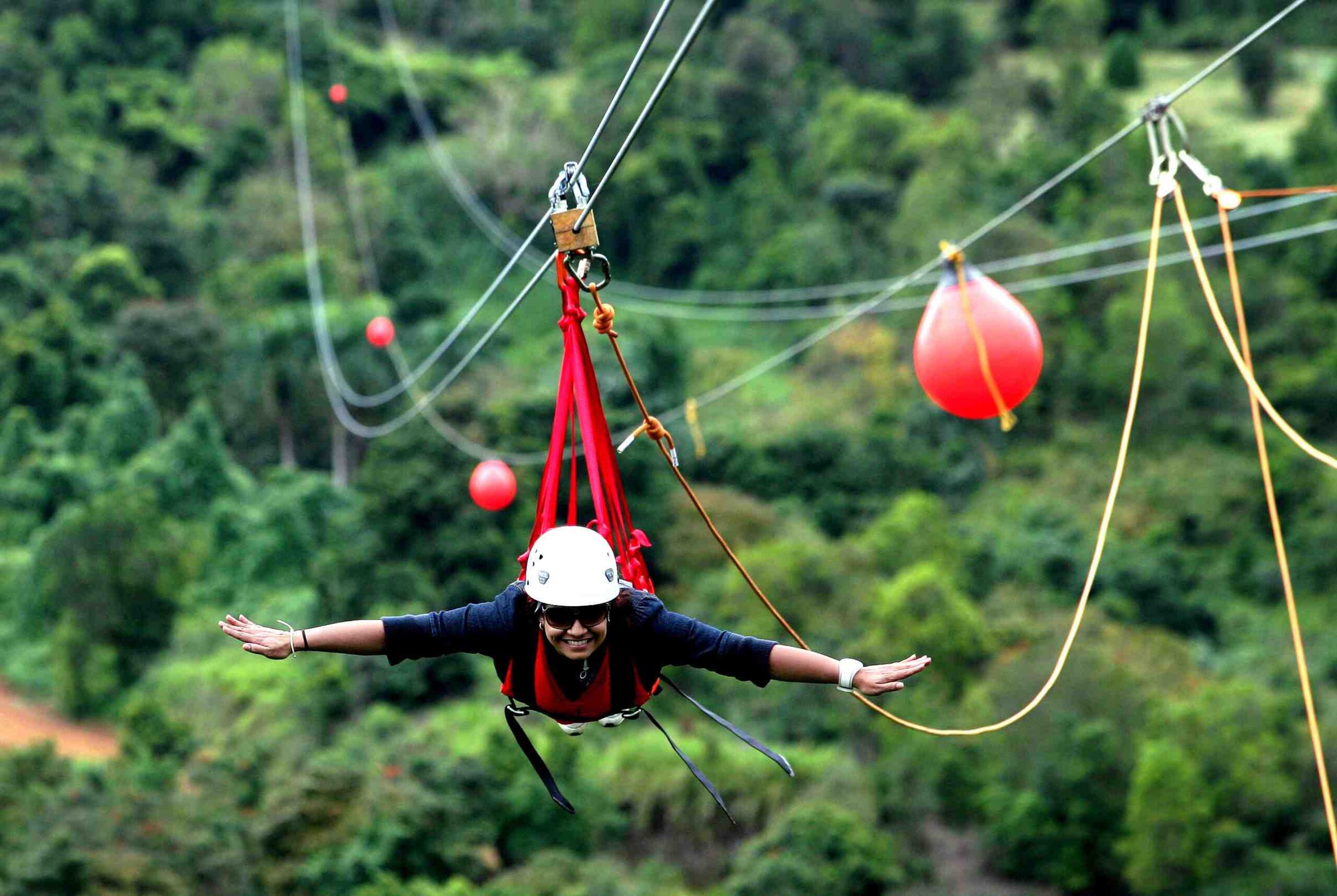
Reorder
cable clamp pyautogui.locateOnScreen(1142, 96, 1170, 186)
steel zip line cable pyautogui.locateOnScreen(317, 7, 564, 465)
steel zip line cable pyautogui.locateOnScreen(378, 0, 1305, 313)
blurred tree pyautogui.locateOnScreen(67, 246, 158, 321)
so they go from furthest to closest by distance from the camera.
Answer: steel zip line cable pyautogui.locateOnScreen(378, 0, 1305, 313) < blurred tree pyautogui.locateOnScreen(67, 246, 158, 321) < steel zip line cable pyautogui.locateOnScreen(317, 7, 564, 465) < cable clamp pyautogui.locateOnScreen(1142, 96, 1170, 186)

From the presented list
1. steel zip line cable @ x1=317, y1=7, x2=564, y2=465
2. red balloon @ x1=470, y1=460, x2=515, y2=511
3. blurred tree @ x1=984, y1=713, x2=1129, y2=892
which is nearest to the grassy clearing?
steel zip line cable @ x1=317, y1=7, x2=564, y2=465

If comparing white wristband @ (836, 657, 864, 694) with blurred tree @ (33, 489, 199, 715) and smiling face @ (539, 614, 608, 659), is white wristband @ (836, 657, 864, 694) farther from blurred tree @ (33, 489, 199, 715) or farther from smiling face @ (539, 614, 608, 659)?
blurred tree @ (33, 489, 199, 715)

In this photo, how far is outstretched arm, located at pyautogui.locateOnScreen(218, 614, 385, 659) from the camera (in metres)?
5.09

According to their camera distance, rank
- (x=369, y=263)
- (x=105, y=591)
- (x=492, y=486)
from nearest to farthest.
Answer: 1. (x=492, y=486)
2. (x=105, y=591)
3. (x=369, y=263)

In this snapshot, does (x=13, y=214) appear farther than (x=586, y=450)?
Yes

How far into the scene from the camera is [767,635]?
2183 centimetres

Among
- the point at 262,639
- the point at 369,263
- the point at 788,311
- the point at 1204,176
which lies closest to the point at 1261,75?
the point at 788,311

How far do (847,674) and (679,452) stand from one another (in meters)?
19.3

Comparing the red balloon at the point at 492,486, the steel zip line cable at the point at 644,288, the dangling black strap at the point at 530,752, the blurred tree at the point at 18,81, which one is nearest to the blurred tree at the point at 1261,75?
the steel zip line cable at the point at 644,288

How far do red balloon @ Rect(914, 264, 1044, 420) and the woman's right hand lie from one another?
2.29 m

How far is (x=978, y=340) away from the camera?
6379 millimetres

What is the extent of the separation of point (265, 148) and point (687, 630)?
29.2 m

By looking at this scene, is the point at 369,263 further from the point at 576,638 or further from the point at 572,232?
the point at 576,638

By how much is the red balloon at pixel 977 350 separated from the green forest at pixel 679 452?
436 inches
